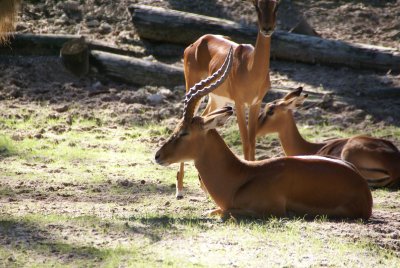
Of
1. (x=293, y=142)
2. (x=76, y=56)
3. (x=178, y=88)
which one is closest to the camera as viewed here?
(x=293, y=142)

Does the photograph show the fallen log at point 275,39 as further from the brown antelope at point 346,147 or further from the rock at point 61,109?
the brown antelope at point 346,147

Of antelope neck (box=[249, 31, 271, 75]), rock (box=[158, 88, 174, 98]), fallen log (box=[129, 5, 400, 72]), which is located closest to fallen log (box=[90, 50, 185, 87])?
rock (box=[158, 88, 174, 98])

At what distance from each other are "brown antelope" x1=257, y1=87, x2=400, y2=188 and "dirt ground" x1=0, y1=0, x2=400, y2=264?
36cm

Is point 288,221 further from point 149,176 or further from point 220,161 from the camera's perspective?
point 149,176

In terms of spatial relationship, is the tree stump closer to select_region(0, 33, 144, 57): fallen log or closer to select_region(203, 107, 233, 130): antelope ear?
select_region(0, 33, 144, 57): fallen log

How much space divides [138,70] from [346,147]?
4.35 metres

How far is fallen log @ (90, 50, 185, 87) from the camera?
13.5m

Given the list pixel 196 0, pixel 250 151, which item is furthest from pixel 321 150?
pixel 196 0

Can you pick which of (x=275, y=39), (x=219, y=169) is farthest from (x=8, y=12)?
(x=275, y=39)

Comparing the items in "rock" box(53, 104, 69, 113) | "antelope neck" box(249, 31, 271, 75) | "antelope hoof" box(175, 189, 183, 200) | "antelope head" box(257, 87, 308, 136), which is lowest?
"rock" box(53, 104, 69, 113)

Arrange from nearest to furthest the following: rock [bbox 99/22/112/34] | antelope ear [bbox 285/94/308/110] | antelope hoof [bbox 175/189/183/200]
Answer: antelope hoof [bbox 175/189/183/200]
antelope ear [bbox 285/94/308/110]
rock [bbox 99/22/112/34]

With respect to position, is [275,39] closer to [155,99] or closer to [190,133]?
[155,99]

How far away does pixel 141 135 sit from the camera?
11859 mm

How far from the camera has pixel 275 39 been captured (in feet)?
45.7
